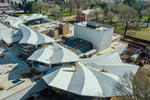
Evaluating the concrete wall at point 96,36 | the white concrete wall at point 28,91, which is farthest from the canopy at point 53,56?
the concrete wall at point 96,36

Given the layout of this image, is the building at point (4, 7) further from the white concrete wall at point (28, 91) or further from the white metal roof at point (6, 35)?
the white concrete wall at point (28, 91)

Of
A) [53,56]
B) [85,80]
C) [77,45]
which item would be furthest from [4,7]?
[85,80]

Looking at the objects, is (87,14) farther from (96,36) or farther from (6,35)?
(6,35)

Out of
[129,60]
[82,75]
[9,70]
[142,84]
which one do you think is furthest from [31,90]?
[129,60]

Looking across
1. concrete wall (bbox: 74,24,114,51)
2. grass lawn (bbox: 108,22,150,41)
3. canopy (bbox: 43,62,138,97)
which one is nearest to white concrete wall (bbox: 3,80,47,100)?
canopy (bbox: 43,62,138,97)

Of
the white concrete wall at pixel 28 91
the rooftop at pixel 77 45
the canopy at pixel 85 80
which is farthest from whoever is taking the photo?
the rooftop at pixel 77 45

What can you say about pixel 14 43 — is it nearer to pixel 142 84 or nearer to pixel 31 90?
pixel 31 90
